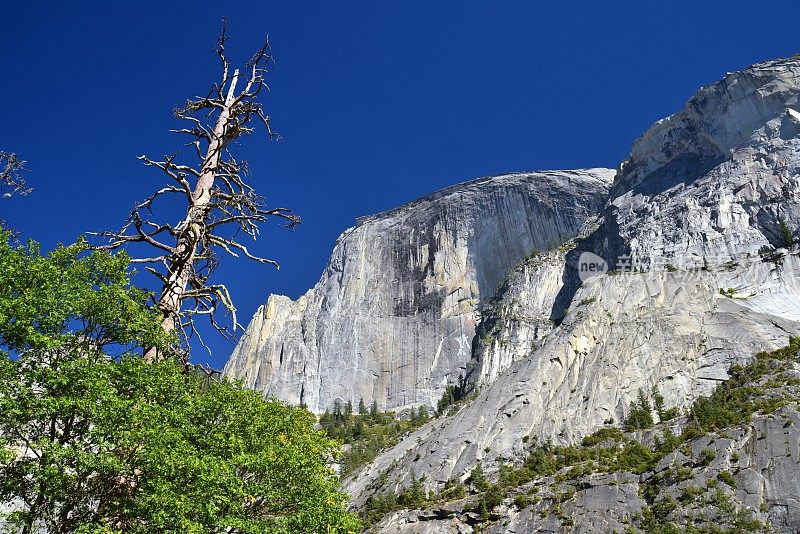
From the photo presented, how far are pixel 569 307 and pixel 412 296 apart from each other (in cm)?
6020

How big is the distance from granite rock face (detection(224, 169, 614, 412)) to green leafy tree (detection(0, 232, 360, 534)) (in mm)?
117095

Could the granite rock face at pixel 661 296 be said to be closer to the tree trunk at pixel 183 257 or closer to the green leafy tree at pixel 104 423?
the green leafy tree at pixel 104 423

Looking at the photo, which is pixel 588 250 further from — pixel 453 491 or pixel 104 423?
pixel 104 423

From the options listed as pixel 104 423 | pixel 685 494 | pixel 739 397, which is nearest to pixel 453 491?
pixel 685 494

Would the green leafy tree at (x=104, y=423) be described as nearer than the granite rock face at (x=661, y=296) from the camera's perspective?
Yes

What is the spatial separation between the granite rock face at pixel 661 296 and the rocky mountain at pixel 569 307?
0.25 metres

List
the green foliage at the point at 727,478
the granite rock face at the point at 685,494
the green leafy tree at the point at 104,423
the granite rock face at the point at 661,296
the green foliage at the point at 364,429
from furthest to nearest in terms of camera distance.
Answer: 1. the green foliage at the point at 364,429
2. the granite rock face at the point at 661,296
3. the green foliage at the point at 727,478
4. the granite rock face at the point at 685,494
5. the green leafy tree at the point at 104,423

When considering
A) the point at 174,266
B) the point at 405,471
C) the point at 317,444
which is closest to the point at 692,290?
the point at 405,471

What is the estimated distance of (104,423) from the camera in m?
9.43

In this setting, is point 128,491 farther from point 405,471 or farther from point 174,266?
point 405,471

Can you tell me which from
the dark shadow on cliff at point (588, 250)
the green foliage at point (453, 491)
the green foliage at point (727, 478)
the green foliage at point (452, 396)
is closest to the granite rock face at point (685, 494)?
the green foliage at point (727, 478)

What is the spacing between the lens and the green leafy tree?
9.13 m

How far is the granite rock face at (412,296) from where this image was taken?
5207 inches

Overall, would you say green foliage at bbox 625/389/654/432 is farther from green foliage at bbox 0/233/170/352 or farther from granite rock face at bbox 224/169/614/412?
granite rock face at bbox 224/169/614/412
